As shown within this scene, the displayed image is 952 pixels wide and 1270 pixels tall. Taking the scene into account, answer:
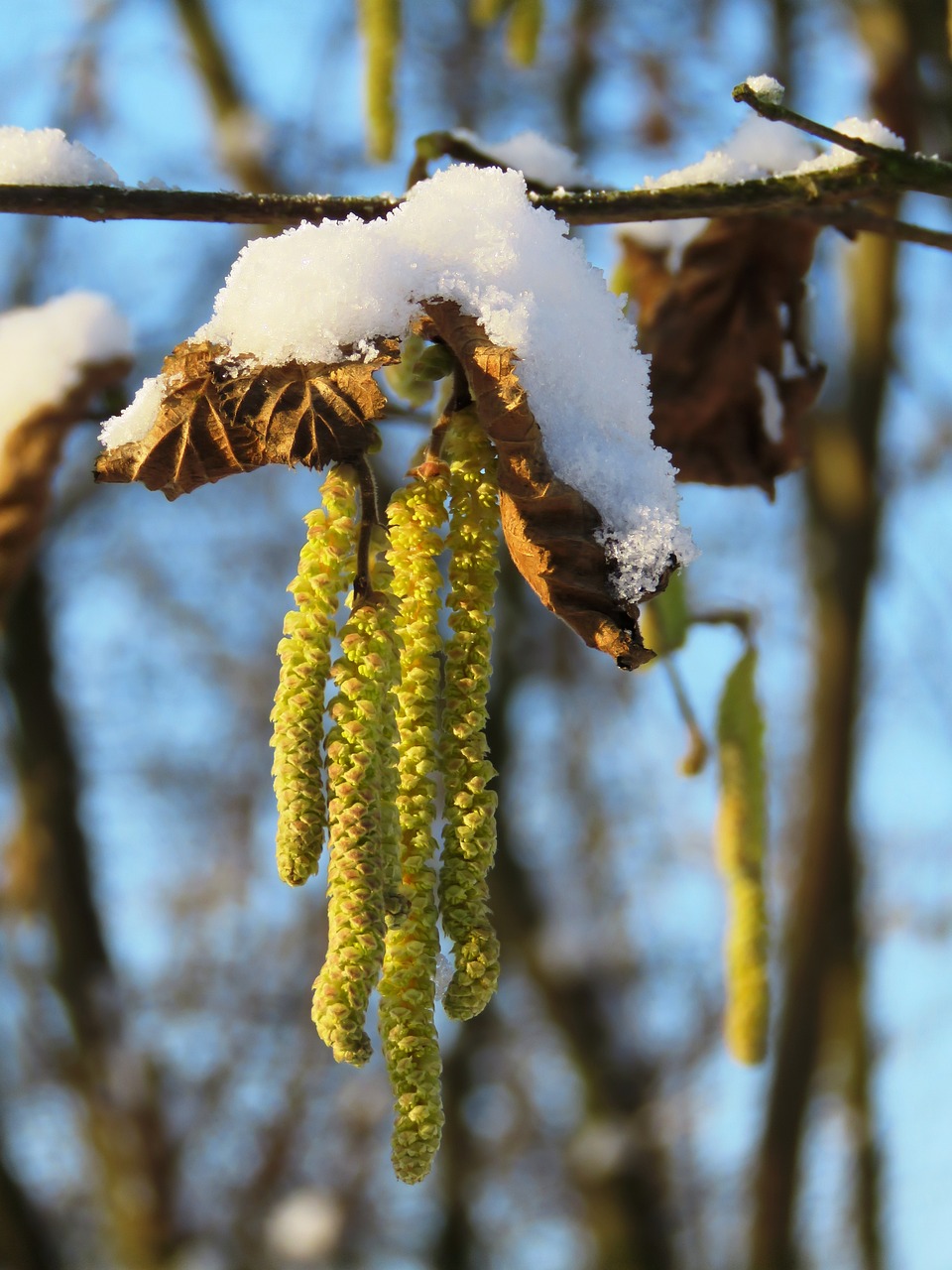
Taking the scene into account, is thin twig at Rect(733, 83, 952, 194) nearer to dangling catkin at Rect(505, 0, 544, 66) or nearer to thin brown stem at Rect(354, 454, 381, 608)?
thin brown stem at Rect(354, 454, 381, 608)

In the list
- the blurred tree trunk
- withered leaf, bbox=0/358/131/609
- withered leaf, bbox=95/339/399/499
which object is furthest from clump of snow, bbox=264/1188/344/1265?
withered leaf, bbox=95/339/399/499

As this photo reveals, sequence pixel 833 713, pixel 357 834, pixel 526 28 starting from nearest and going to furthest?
pixel 357 834, pixel 526 28, pixel 833 713

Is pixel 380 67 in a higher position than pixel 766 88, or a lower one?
higher

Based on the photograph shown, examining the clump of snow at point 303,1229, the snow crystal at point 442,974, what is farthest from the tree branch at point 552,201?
the clump of snow at point 303,1229

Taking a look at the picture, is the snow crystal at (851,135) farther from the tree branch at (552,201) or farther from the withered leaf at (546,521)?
the withered leaf at (546,521)

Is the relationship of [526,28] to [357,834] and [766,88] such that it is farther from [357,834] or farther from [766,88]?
[357,834]

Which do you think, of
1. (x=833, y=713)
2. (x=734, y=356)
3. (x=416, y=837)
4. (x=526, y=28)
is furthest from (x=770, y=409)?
(x=833, y=713)

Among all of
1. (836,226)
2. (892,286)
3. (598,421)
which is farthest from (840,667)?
(598,421)
